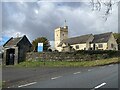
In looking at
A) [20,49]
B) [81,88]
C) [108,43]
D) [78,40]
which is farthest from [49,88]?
[78,40]

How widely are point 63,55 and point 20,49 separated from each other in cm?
1362

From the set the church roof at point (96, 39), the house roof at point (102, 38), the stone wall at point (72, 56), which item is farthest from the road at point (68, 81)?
the church roof at point (96, 39)

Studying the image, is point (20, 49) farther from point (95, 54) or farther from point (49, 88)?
point (49, 88)

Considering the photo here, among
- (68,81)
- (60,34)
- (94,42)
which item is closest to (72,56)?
(68,81)

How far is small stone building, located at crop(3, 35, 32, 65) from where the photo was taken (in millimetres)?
59938

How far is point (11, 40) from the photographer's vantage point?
6725cm

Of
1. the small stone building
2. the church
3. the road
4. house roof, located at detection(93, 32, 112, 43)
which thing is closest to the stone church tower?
the church

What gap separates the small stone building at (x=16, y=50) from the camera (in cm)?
5994

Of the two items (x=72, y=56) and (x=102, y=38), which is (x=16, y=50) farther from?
(x=102, y=38)

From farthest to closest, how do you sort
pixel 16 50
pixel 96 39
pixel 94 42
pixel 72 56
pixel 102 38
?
pixel 96 39, pixel 94 42, pixel 102 38, pixel 16 50, pixel 72 56

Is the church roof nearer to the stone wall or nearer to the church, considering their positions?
the church

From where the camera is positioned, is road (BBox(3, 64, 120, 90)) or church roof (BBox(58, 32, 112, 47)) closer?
road (BBox(3, 64, 120, 90))

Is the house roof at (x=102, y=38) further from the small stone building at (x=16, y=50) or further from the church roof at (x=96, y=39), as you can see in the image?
the small stone building at (x=16, y=50)

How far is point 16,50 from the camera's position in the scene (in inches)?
2413
